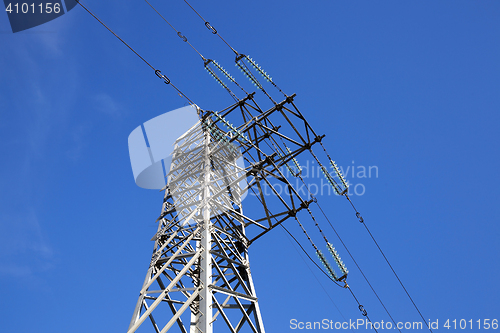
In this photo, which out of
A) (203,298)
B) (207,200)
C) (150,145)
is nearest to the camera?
(203,298)

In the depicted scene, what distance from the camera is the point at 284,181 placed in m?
14.2

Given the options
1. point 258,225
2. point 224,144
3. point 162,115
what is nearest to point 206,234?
point 258,225

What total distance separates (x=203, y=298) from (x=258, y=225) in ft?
17.6

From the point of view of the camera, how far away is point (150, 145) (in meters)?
17.4

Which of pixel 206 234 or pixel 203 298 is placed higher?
pixel 206 234

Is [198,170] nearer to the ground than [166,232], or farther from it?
farther from it

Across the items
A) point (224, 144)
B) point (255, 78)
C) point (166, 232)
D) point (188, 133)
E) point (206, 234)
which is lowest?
point (206, 234)

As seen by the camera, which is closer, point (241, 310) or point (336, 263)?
point (241, 310)

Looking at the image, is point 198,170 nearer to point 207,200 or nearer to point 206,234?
point 207,200

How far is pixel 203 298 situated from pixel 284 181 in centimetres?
649

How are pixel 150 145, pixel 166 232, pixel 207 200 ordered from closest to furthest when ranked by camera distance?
1. pixel 207 200
2. pixel 166 232
3. pixel 150 145

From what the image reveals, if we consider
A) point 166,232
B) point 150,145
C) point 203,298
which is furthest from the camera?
point 150,145

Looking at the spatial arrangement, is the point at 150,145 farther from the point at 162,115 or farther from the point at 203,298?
the point at 203,298

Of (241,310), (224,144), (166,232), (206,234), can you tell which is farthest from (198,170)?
(241,310)
